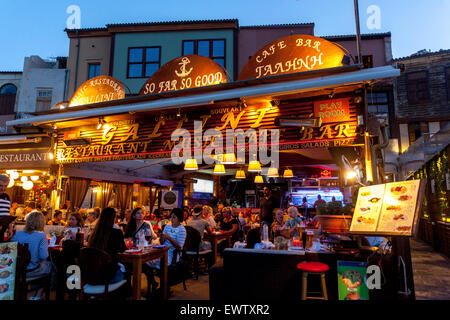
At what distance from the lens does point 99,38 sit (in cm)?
1686

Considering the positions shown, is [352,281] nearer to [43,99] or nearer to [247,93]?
[247,93]

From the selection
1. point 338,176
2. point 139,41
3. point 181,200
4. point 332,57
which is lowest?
point 181,200

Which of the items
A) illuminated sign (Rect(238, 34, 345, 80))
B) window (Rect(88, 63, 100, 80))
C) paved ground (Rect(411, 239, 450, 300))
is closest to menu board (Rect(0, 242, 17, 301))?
illuminated sign (Rect(238, 34, 345, 80))

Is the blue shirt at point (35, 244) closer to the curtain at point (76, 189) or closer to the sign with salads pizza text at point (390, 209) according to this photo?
the sign with salads pizza text at point (390, 209)

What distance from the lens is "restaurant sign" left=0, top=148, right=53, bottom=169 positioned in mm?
9703

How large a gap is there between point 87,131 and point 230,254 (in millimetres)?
6782

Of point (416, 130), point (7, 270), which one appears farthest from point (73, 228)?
point (416, 130)

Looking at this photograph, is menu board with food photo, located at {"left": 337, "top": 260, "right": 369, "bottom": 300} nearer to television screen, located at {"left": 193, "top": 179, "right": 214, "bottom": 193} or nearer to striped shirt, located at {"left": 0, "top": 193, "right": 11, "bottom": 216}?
striped shirt, located at {"left": 0, "top": 193, "right": 11, "bottom": 216}

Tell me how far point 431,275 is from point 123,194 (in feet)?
43.7

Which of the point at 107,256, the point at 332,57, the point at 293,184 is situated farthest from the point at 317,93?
the point at 293,184

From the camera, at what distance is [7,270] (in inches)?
137

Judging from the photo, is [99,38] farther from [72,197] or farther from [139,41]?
[72,197]

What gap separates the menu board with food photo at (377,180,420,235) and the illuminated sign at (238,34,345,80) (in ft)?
11.0

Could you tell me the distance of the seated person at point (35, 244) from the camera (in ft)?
15.4
